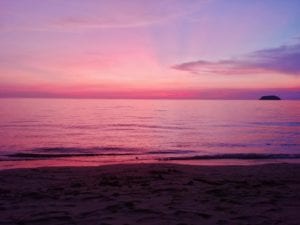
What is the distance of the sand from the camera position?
6.95m

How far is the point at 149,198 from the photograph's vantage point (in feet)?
28.1

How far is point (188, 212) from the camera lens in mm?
7312

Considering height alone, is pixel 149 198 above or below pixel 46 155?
above

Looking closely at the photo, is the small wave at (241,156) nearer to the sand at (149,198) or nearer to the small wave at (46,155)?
the small wave at (46,155)

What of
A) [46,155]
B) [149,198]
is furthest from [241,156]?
[149,198]

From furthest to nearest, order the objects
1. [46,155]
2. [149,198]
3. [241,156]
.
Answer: [46,155]
[241,156]
[149,198]

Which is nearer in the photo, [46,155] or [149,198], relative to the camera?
[149,198]

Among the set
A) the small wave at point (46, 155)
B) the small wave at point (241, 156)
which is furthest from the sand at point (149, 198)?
the small wave at point (46, 155)

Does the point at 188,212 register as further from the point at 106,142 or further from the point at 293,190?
the point at 106,142

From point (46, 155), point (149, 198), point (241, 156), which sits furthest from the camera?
point (46, 155)

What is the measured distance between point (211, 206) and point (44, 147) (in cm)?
1889

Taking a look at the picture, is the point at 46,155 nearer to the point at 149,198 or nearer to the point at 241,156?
the point at 241,156

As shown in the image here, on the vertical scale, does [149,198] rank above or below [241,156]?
above

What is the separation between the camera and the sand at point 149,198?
695cm
